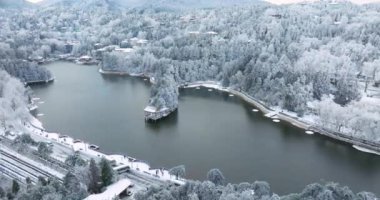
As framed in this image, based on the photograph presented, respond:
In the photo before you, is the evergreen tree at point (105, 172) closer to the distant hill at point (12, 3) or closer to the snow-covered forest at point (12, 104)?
the snow-covered forest at point (12, 104)

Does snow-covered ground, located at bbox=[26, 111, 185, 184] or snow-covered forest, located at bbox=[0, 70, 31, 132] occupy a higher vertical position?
snow-covered forest, located at bbox=[0, 70, 31, 132]

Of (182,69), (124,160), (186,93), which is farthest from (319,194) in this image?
(182,69)

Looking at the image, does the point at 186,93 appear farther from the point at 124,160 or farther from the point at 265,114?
the point at 124,160

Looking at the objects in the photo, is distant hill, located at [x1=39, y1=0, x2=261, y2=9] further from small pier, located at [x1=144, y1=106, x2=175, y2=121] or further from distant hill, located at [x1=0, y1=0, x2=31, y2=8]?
small pier, located at [x1=144, y1=106, x2=175, y2=121]

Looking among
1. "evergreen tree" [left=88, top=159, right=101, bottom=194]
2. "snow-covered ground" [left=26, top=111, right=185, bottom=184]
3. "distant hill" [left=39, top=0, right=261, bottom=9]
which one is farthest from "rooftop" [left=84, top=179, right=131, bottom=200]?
"distant hill" [left=39, top=0, right=261, bottom=9]

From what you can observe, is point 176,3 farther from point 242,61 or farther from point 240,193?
point 240,193

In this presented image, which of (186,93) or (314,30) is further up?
(314,30)
